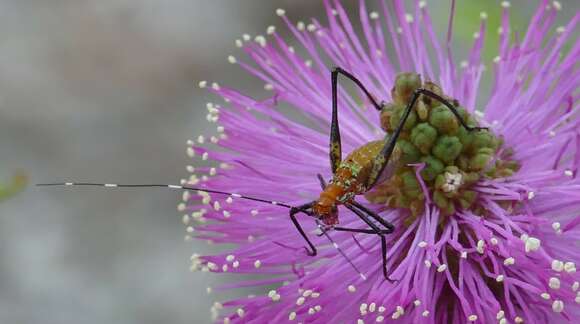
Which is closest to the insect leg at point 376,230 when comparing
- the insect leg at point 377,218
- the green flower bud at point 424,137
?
the insect leg at point 377,218

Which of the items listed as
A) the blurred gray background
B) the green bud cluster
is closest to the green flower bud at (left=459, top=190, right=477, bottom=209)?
the green bud cluster

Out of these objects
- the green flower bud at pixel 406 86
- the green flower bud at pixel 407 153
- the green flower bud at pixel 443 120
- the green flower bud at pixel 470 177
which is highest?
the green flower bud at pixel 406 86

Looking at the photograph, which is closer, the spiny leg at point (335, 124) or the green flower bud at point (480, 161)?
the green flower bud at point (480, 161)

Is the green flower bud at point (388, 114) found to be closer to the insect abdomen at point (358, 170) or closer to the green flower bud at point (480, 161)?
the insect abdomen at point (358, 170)

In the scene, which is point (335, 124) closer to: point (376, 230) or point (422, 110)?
point (422, 110)

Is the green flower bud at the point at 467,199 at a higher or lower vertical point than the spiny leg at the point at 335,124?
lower

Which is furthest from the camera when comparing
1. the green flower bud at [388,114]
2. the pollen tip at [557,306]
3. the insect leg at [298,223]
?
the green flower bud at [388,114]

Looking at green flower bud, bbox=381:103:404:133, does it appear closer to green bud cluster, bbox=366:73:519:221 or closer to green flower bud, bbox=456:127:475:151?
green bud cluster, bbox=366:73:519:221
